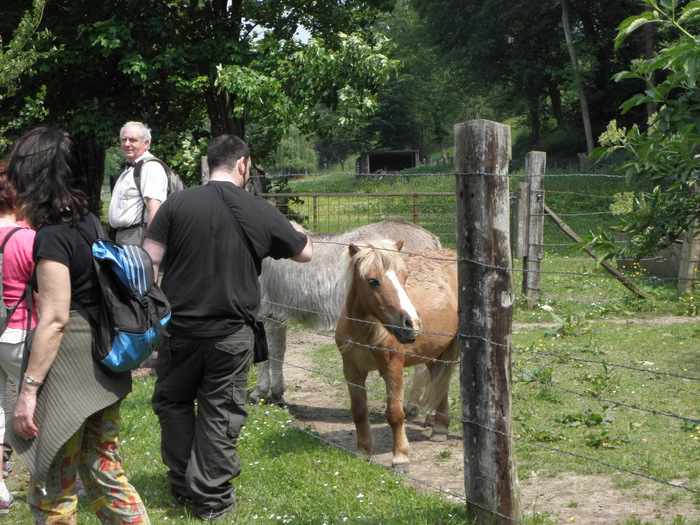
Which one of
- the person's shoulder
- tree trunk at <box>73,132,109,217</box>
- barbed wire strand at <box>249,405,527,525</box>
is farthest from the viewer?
tree trunk at <box>73,132,109,217</box>

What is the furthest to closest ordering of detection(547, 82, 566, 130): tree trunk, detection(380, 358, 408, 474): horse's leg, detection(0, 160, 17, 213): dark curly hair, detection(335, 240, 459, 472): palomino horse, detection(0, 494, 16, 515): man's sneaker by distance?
detection(547, 82, 566, 130): tree trunk
detection(380, 358, 408, 474): horse's leg
detection(335, 240, 459, 472): palomino horse
detection(0, 494, 16, 515): man's sneaker
detection(0, 160, 17, 213): dark curly hair

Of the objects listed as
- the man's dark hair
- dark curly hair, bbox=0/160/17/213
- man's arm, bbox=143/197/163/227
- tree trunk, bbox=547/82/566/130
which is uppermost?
tree trunk, bbox=547/82/566/130

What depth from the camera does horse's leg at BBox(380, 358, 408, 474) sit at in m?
4.50

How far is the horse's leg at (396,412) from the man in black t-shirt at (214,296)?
1112 millimetres

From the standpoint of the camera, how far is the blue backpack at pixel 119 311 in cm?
282

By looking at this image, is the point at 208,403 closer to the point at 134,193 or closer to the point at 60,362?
the point at 60,362

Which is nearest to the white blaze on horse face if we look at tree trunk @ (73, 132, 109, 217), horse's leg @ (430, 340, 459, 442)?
horse's leg @ (430, 340, 459, 442)

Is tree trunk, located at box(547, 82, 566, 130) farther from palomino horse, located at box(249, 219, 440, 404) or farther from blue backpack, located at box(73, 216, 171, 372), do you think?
blue backpack, located at box(73, 216, 171, 372)

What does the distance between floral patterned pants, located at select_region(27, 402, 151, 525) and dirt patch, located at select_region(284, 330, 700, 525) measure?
1590mm

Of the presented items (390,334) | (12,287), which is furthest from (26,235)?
(390,334)

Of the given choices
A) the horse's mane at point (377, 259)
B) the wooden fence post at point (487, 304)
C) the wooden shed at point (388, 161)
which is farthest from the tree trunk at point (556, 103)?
the wooden fence post at point (487, 304)

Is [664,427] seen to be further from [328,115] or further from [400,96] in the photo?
[400,96]

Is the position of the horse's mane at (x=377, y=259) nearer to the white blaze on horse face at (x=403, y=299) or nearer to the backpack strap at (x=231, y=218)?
the white blaze on horse face at (x=403, y=299)

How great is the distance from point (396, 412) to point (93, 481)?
2109mm
